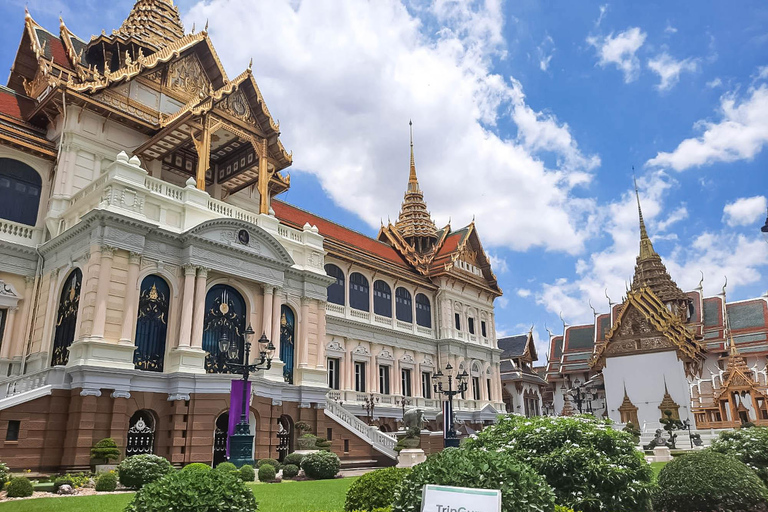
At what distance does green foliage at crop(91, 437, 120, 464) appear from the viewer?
60.5 feet

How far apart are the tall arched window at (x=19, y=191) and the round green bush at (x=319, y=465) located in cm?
1477

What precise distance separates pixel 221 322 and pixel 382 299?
1682 cm

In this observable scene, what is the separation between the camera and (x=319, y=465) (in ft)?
66.8

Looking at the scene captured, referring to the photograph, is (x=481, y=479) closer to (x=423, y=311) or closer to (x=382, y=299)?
(x=382, y=299)

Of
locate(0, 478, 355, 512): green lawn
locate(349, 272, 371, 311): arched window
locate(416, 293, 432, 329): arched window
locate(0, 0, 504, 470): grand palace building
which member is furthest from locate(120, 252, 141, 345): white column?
locate(416, 293, 432, 329): arched window

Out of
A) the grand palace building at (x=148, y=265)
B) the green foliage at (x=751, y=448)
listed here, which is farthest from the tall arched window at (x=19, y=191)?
the green foliage at (x=751, y=448)

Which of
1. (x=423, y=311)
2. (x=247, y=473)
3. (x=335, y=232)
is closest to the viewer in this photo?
(x=247, y=473)

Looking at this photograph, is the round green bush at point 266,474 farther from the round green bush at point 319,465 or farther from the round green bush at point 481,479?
the round green bush at point 481,479

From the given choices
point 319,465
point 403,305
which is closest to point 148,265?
point 319,465

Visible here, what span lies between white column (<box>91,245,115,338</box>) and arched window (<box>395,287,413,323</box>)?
2253cm

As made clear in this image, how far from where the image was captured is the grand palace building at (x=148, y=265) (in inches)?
794

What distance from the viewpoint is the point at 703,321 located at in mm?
59312

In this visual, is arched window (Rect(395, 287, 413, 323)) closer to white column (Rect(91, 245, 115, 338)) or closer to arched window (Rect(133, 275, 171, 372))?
arched window (Rect(133, 275, 171, 372))

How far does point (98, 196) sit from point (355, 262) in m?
17.8
